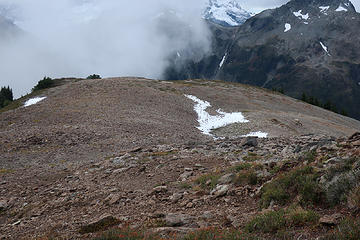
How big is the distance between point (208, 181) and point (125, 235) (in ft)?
16.7

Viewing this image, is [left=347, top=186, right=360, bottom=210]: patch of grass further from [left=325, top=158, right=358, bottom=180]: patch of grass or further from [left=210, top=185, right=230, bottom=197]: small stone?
[left=210, top=185, right=230, bottom=197]: small stone

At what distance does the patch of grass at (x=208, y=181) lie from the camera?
1188 cm

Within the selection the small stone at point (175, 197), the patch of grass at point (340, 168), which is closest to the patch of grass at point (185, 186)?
the small stone at point (175, 197)

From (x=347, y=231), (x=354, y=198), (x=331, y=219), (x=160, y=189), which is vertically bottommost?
(x=160, y=189)

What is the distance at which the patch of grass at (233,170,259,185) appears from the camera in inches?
436

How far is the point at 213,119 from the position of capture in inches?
1481

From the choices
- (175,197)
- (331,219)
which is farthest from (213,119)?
(331,219)

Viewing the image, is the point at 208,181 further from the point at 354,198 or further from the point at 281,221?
the point at 354,198

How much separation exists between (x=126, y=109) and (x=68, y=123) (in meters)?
7.83

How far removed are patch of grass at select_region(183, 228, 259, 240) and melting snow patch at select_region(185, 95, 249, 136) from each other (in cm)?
2425

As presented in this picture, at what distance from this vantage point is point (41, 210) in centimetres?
1216

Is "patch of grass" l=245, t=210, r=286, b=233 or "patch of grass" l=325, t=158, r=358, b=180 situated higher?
"patch of grass" l=325, t=158, r=358, b=180

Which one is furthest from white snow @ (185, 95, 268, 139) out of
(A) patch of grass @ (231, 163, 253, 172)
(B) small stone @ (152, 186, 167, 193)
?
(B) small stone @ (152, 186, 167, 193)

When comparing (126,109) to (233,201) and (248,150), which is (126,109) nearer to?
(248,150)
